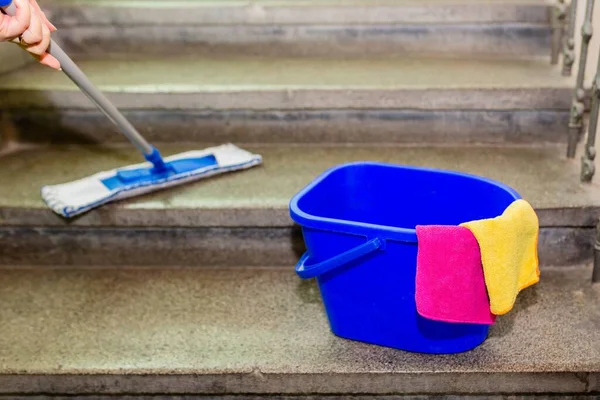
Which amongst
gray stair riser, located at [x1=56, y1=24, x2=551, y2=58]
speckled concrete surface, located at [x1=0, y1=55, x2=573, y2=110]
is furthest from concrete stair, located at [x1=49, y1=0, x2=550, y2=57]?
speckled concrete surface, located at [x1=0, y1=55, x2=573, y2=110]

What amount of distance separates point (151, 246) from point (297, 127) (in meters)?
0.54

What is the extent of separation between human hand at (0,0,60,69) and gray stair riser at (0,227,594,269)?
47 centimetres

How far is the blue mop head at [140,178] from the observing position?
4.67 ft

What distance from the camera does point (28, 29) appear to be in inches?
42.4

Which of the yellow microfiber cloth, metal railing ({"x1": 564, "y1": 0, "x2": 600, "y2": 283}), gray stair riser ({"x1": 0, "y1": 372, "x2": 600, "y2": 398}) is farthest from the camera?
metal railing ({"x1": 564, "y1": 0, "x2": 600, "y2": 283})

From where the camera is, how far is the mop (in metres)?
1.41

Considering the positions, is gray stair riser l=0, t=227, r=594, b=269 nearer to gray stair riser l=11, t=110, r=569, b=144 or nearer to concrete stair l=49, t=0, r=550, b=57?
gray stair riser l=11, t=110, r=569, b=144

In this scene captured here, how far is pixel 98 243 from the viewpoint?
1.50m

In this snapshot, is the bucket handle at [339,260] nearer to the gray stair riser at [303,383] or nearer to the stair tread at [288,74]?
the gray stair riser at [303,383]

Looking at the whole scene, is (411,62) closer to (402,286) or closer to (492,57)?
(492,57)

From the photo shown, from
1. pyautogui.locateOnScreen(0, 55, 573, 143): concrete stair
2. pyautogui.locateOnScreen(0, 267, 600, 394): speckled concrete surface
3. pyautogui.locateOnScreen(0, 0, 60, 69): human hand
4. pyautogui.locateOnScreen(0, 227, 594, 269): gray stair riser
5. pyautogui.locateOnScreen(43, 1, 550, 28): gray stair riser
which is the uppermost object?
pyautogui.locateOnScreen(0, 0, 60, 69): human hand

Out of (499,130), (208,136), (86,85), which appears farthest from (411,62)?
(86,85)

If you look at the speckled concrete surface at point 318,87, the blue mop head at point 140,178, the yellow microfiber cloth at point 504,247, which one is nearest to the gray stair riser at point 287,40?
the speckled concrete surface at point 318,87

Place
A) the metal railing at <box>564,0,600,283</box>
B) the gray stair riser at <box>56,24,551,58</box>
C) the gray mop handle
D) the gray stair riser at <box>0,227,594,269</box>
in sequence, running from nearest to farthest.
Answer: the gray mop handle → the metal railing at <box>564,0,600,283</box> → the gray stair riser at <box>0,227,594,269</box> → the gray stair riser at <box>56,24,551,58</box>
